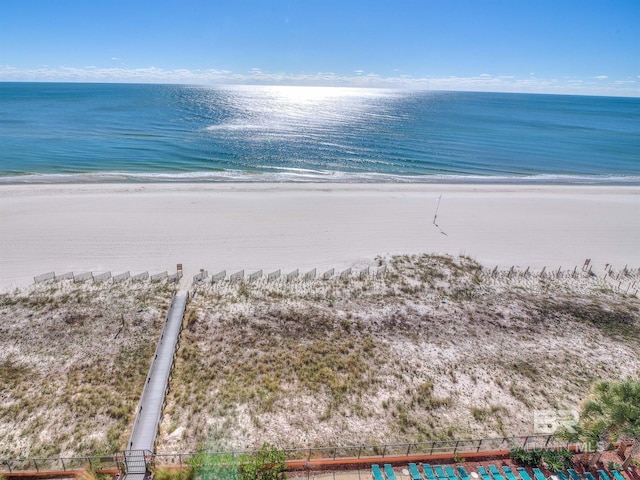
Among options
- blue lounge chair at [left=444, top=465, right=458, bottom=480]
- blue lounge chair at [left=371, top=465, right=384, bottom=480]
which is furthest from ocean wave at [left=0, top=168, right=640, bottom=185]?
blue lounge chair at [left=444, top=465, right=458, bottom=480]

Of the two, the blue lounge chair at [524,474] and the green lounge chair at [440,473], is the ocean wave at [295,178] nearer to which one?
the green lounge chair at [440,473]

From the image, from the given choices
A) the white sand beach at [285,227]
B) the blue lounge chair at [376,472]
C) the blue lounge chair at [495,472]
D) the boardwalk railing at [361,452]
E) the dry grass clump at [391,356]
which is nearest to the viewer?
the blue lounge chair at [376,472]

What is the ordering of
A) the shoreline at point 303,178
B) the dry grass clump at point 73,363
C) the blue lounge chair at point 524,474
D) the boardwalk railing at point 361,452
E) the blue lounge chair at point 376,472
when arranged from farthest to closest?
the shoreline at point 303,178, the dry grass clump at point 73,363, the boardwalk railing at point 361,452, the blue lounge chair at point 524,474, the blue lounge chair at point 376,472

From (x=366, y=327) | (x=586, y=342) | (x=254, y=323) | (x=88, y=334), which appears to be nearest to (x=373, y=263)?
(x=366, y=327)

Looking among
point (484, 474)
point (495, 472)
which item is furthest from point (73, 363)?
point (495, 472)

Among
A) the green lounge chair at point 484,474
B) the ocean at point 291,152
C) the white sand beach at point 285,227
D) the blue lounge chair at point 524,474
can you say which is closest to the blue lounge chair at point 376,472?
the green lounge chair at point 484,474

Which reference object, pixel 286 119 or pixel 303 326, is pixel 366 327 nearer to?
pixel 303 326

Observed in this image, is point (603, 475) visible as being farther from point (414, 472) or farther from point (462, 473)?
point (414, 472)
